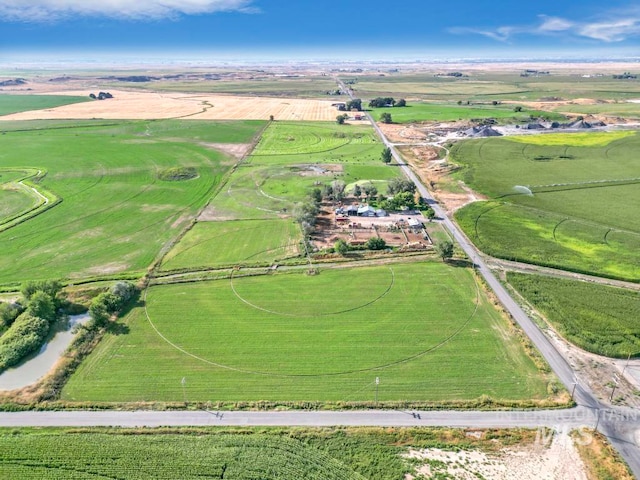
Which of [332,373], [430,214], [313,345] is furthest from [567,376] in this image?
[430,214]

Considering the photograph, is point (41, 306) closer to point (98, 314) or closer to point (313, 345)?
point (98, 314)

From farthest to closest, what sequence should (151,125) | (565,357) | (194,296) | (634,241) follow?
(151,125)
(634,241)
(194,296)
(565,357)

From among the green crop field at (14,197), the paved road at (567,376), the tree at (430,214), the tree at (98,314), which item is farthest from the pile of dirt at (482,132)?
the green crop field at (14,197)

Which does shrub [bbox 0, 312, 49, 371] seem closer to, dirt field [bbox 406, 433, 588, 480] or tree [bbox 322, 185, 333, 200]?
dirt field [bbox 406, 433, 588, 480]

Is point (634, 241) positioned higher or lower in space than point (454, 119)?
lower

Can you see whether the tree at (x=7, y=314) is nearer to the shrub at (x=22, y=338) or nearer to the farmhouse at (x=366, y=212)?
the shrub at (x=22, y=338)

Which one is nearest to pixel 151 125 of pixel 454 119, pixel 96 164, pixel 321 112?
pixel 96 164

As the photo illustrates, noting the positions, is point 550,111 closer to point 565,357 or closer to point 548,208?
Result: point 548,208
